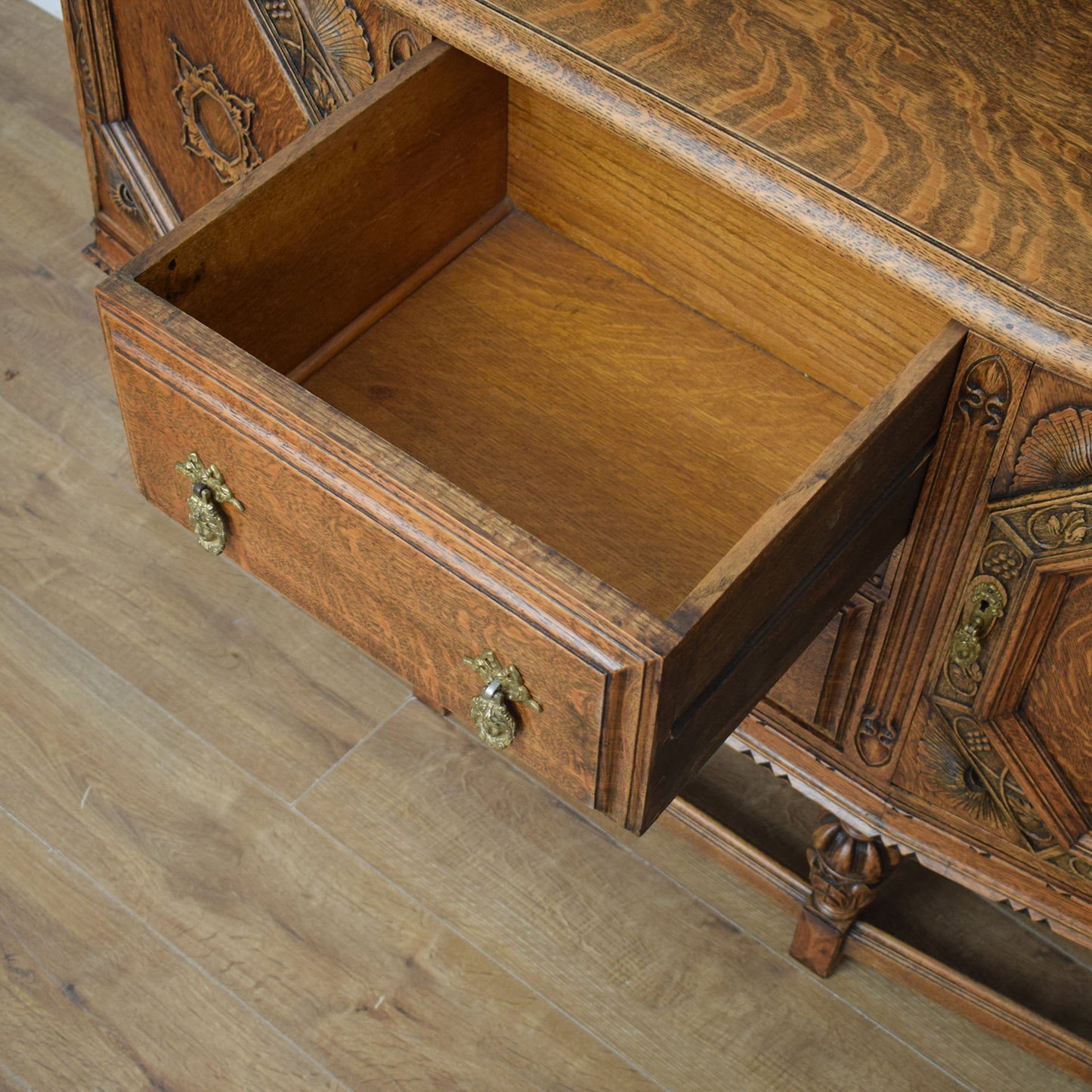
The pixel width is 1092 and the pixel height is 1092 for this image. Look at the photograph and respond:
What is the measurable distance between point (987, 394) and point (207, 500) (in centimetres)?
45

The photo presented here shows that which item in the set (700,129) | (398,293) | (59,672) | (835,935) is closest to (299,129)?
(398,293)

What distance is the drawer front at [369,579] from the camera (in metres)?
0.73

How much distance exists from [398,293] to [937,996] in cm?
73

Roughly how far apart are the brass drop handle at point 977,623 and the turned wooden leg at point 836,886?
0.79ft

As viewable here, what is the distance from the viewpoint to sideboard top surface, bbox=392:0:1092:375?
72 cm

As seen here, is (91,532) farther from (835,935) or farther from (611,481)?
(835,935)

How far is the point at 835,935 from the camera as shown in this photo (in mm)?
1200

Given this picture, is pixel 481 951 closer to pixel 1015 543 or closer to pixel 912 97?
pixel 1015 543

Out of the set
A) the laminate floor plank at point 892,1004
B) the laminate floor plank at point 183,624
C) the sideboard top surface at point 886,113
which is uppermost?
the sideboard top surface at point 886,113

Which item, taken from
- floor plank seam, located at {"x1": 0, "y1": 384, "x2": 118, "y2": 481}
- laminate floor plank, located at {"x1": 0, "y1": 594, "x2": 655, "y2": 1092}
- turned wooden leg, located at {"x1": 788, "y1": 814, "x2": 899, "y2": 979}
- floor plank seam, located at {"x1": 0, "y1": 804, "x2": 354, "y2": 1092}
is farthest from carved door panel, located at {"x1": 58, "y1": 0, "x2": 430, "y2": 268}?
turned wooden leg, located at {"x1": 788, "y1": 814, "x2": 899, "y2": 979}

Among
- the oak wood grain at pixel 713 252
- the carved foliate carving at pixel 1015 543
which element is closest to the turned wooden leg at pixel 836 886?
the carved foliate carving at pixel 1015 543

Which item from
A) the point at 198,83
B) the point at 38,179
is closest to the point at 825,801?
the point at 198,83

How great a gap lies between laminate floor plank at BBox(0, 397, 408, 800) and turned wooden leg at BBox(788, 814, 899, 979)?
1.46 feet

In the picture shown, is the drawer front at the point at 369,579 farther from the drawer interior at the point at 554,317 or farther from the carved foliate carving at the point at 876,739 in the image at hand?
the carved foliate carving at the point at 876,739
